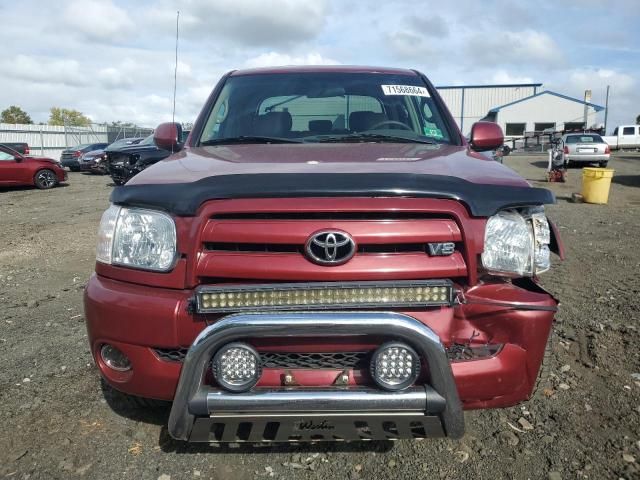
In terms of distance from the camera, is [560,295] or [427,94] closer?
[427,94]

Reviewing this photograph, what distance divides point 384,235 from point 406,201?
0.16m

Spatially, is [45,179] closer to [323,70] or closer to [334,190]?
[323,70]

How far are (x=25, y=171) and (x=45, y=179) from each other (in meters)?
0.63

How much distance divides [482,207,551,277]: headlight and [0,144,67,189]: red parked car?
1737 centimetres

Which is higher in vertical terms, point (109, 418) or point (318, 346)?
point (318, 346)

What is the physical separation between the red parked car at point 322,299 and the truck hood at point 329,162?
4 cm

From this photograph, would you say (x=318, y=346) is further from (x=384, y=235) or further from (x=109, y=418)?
(x=109, y=418)

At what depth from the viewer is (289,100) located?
3617mm

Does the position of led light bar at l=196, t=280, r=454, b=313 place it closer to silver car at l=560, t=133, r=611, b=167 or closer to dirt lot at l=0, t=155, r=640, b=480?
dirt lot at l=0, t=155, r=640, b=480

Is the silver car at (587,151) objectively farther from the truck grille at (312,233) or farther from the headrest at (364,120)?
the truck grille at (312,233)

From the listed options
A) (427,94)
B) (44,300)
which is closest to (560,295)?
(427,94)

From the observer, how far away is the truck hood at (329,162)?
2.25 m

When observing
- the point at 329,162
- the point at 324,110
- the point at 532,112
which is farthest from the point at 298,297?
the point at 532,112

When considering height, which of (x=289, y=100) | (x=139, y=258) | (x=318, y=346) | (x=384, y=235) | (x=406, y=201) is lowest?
(x=318, y=346)
